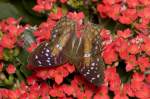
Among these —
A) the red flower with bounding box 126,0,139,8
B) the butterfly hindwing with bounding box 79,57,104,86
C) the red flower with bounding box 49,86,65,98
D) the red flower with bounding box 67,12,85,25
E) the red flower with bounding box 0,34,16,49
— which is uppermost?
the red flower with bounding box 126,0,139,8

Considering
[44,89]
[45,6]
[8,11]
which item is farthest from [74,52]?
[8,11]

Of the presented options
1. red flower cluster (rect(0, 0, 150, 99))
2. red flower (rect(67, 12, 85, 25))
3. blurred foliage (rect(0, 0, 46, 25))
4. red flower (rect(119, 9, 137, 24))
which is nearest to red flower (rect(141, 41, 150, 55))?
red flower cluster (rect(0, 0, 150, 99))

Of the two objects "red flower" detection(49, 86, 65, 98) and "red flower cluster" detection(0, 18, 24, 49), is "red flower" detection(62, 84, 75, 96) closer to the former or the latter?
"red flower" detection(49, 86, 65, 98)

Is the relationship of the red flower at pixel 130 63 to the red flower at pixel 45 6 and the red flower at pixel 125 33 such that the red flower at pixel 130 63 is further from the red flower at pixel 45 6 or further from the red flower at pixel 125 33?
the red flower at pixel 45 6

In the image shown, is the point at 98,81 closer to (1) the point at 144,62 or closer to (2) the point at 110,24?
(1) the point at 144,62

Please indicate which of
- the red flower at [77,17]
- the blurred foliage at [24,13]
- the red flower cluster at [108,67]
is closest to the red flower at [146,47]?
the red flower cluster at [108,67]

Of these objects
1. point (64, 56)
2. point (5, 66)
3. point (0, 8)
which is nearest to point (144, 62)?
point (64, 56)

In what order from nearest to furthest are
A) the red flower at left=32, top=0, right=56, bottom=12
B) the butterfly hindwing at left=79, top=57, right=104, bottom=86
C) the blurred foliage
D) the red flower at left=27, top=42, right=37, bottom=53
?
the butterfly hindwing at left=79, top=57, right=104, bottom=86
the red flower at left=27, top=42, right=37, bottom=53
the red flower at left=32, top=0, right=56, bottom=12
the blurred foliage
